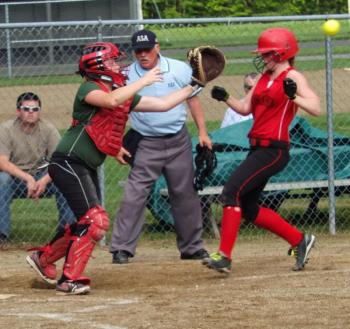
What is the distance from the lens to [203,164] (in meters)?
10.5

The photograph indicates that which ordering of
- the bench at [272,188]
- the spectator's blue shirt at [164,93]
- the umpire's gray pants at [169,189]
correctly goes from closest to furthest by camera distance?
the spectator's blue shirt at [164,93] → the umpire's gray pants at [169,189] → the bench at [272,188]

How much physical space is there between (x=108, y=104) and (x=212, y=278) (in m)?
1.63

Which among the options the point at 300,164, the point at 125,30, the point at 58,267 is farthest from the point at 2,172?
the point at 125,30

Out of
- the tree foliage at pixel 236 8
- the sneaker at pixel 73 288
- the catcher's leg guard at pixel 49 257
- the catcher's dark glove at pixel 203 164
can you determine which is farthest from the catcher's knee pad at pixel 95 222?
the tree foliage at pixel 236 8

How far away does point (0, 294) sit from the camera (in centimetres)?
873

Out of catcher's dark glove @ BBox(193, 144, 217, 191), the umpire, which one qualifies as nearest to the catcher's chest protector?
the umpire

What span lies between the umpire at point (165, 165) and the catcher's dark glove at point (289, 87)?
5.17ft

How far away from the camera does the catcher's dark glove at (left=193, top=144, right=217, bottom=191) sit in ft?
34.4

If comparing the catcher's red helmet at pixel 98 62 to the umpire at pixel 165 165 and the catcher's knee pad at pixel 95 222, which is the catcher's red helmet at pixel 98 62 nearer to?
the catcher's knee pad at pixel 95 222

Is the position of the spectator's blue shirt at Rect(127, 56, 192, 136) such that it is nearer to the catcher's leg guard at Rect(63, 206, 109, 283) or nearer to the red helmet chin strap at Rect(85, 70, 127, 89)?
the red helmet chin strap at Rect(85, 70, 127, 89)

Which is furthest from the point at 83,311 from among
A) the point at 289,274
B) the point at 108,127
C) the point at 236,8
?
the point at 236,8

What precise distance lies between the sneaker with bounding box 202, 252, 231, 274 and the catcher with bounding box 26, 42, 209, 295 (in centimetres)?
85

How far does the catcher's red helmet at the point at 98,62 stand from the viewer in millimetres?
8859

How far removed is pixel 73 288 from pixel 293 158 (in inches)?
163
